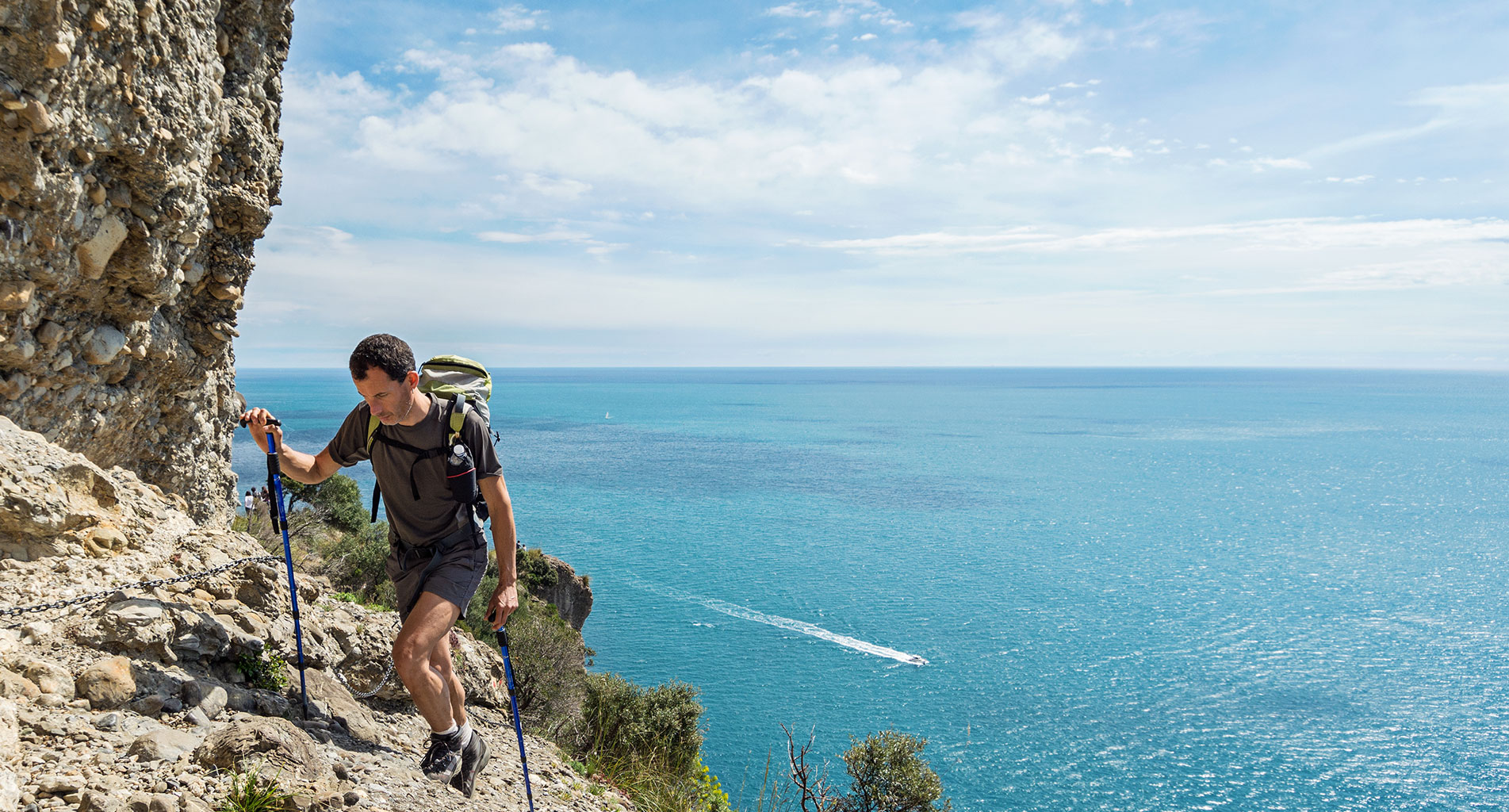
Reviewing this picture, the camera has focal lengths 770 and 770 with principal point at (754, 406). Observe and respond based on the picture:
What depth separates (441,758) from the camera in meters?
4.82

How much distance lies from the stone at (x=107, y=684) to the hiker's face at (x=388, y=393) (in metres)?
2.04

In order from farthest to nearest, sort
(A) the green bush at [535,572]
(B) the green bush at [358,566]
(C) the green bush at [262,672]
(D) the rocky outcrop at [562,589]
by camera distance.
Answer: (D) the rocky outcrop at [562,589] < (A) the green bush at [535,572] < (B) the green bush at [358,566] < (C) the green bush at [262,672]

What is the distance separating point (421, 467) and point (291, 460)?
98 centimetres

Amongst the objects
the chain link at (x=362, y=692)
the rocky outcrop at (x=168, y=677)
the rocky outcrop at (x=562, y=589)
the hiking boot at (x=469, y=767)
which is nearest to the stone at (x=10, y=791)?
the rocky outcrop at (x=168, y=677)

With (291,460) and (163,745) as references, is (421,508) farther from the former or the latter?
(163,745)

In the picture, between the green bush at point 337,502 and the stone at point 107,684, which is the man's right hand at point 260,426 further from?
the green bush at point 337,502

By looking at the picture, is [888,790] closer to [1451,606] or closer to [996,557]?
[996,557]

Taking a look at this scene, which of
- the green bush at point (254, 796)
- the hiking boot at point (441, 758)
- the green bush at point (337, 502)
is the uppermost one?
the green bush at point (254, 796)

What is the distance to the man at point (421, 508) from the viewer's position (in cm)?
426

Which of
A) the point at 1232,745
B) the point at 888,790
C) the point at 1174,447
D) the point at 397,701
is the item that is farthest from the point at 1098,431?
the point at 397,701

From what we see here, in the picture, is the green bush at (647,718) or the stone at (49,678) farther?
the green bush at (647,718)

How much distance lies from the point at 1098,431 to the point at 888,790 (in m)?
137

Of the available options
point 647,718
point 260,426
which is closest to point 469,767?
Result: point 260,426

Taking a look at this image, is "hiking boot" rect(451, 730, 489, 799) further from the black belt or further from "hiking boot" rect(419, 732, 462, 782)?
the black belt
